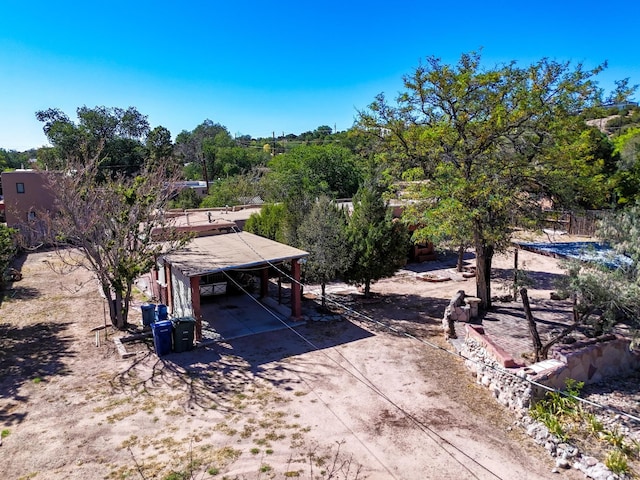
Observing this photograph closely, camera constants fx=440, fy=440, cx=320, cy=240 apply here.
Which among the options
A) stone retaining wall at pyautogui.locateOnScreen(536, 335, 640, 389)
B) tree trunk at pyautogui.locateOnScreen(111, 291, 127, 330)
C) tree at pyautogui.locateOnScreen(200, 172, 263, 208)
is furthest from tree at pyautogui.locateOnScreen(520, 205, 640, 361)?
tree at pyautogui.locateOnScreen(200, 172, 263, 208)

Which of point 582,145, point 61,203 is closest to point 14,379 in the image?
point 61,203

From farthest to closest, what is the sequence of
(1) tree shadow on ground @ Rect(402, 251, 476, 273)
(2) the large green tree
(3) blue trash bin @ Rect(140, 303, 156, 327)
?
(2) the large green tree, (1) tree shadow on ground @ Rect(402, 251, 476, 273), (3) blue trash bin @ Rect(140, 303, 156, 327)

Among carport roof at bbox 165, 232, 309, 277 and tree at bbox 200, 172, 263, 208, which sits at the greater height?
tree at bbox 200, 172, 263, 208

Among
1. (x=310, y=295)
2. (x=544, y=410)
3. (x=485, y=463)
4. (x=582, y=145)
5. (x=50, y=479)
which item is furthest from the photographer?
(x=310, y=295)

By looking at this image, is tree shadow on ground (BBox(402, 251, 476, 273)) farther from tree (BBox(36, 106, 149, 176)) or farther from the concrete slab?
tree (BBox(36, 106, 149, 176))

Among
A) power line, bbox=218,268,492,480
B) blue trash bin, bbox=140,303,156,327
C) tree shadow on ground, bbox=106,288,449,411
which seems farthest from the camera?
blue trash bin, bbox=140,303,156,327

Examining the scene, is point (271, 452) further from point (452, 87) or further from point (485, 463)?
point (452, 87)
